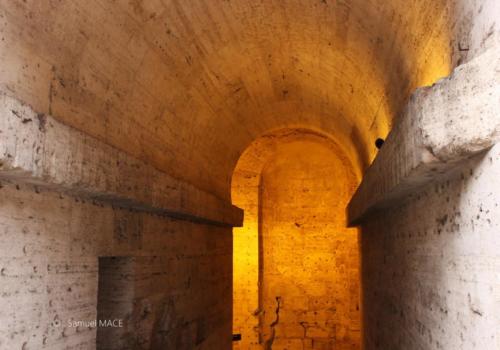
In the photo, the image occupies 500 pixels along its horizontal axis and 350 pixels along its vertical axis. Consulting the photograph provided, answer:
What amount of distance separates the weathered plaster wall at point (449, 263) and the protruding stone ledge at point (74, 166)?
90.1 inches

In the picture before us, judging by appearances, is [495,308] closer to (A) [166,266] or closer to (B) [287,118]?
(A) [166,266]

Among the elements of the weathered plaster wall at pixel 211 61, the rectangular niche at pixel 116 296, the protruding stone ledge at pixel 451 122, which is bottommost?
the rectangular niche at pixel 116 296

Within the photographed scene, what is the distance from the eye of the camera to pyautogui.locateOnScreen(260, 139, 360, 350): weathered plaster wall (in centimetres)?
1343

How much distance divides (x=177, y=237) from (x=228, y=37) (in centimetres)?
237

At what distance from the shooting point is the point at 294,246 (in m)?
13.9

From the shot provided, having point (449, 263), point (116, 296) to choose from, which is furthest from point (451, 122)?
point (116, 296)

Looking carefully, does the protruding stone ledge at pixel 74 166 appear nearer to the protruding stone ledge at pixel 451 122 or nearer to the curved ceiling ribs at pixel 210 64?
the curved ceiling ribs at pixel 210 64

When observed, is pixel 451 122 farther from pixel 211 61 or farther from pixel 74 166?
pixel 211 61

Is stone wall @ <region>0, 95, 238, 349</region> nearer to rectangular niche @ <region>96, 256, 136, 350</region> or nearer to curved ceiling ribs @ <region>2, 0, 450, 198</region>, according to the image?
rectangular niche @ <region>96, 256, 136, 350</region>

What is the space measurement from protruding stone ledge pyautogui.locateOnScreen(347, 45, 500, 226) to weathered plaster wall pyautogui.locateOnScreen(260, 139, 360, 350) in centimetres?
1048

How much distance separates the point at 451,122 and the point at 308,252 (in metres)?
11.8

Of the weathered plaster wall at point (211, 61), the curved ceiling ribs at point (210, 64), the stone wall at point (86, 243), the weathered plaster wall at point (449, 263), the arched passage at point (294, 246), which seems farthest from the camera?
the arched passage at point (294, 246)

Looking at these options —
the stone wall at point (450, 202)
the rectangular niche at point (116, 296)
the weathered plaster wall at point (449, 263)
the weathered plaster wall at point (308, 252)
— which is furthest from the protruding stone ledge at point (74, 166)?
the weathered plaster wall at point (308, 252)

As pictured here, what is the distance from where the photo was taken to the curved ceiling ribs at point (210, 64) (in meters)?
3.41
